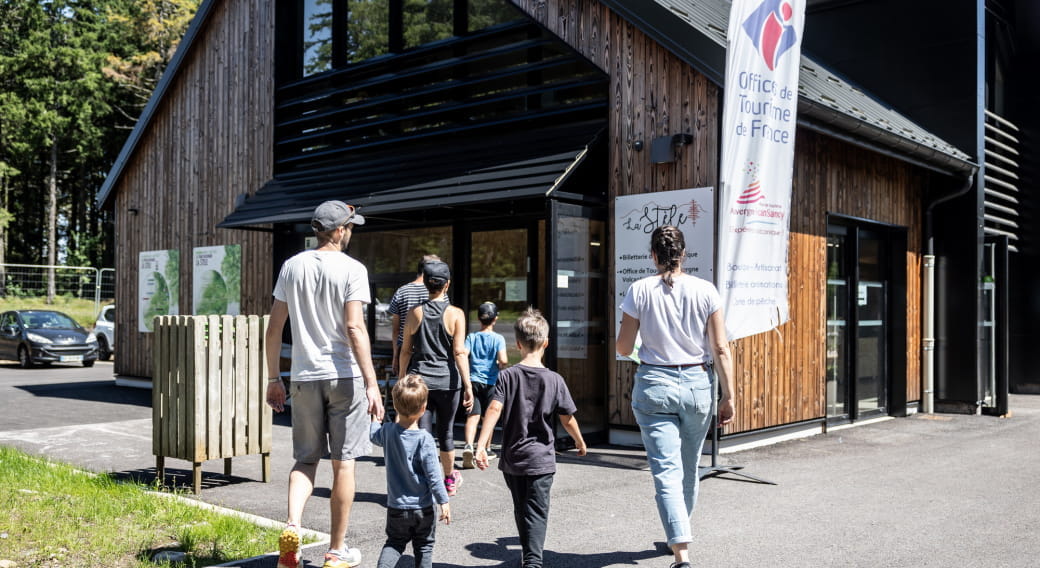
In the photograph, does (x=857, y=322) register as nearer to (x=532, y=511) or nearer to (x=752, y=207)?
(x=752, y=207)

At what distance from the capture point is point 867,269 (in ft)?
35.8

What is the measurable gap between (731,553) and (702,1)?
27.5ft

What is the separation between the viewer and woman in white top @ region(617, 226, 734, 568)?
4.36 m

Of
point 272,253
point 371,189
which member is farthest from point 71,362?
point 371,189

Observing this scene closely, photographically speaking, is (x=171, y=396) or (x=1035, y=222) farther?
(x=1035, y=222)

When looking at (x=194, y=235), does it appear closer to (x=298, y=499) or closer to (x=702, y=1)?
(x=702, y=1)

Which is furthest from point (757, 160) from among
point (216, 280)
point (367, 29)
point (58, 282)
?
point (58, 282)

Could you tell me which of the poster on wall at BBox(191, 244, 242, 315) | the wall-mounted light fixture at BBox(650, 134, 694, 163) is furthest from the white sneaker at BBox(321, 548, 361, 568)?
the poster on wall at BBox(191, 244, 242, 315)

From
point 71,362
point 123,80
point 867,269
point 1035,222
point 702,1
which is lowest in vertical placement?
point 71,362

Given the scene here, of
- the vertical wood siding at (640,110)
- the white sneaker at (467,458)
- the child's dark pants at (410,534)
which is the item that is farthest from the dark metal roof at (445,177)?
the child's dark pants at (410,534)

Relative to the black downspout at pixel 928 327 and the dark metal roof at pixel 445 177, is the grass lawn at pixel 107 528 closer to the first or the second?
the dark metal roof at pixel 445 177

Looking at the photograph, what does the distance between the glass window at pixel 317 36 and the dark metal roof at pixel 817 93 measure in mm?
5460

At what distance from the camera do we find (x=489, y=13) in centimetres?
1037

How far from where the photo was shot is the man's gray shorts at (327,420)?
436 centimetres
